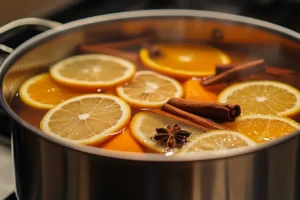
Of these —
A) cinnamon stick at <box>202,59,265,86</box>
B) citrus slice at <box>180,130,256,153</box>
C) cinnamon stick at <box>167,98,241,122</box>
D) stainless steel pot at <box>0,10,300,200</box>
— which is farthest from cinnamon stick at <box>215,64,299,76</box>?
stainless steel pot at <box>0,10,300,200</box>

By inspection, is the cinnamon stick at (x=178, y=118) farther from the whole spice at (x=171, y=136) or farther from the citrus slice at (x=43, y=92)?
the citrus slice at (x=43, y=92)

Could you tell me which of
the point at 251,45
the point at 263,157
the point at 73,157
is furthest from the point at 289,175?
the point at 251,45

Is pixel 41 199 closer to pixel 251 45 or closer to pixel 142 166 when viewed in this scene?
→ pixel 142 166

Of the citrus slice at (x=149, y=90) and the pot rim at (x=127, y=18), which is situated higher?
the pot rim at (x=127, y=18)

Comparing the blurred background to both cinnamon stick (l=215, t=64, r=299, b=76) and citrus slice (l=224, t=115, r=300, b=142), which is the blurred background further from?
citrus slice (l=224, t=115, r=300, b=142)

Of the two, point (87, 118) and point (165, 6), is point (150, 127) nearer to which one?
point (87, 118)

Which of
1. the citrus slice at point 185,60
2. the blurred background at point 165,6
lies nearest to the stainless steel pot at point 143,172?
the citrus slice at point 185,60

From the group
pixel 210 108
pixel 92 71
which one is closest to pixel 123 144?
pixel 210 108
